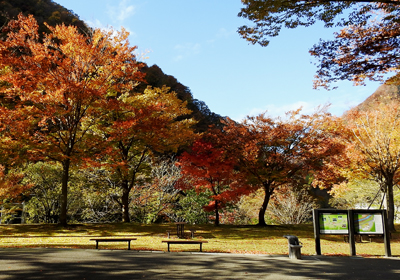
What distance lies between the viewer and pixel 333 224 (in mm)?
8859

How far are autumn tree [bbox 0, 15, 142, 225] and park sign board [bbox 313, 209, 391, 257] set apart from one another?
33.2ft

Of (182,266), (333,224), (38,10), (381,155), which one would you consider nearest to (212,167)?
(333,224)

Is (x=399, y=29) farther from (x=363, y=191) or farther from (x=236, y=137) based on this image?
(x=363, y=191)

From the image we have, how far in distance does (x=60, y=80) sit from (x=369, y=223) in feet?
42.5

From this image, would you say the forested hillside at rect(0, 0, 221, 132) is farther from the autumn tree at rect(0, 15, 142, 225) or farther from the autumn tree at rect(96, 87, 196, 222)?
the autumn tree at rect(0, 15, 142, 225)

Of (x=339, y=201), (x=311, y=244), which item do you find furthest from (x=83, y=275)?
(x=339, y=201)

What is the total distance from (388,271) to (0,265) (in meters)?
Answer: 8.05

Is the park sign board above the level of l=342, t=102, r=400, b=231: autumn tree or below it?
below

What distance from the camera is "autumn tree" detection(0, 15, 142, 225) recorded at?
1298cm

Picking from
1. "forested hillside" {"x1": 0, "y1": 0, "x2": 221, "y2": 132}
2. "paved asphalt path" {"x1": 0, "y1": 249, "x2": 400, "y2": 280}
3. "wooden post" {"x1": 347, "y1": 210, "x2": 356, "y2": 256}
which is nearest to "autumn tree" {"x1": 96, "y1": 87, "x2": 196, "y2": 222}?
"paved asphalt path" {"x1": 0, "y1": 249, "x2": 400, "y2": 280}

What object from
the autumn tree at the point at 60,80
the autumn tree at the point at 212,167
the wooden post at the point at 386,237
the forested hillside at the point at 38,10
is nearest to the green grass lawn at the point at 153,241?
the wooden post at the point at 386,237

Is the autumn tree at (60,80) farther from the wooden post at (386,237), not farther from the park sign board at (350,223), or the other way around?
the wooden post at (386,237)

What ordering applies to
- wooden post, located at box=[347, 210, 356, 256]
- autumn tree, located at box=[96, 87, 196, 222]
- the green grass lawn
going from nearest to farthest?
1. wooden post, located at box=[347, 210, 356, 256]
2. the green grass lawn
3. autumn tree, located at box=[96, 87, 196, 222]

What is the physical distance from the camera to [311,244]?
11125 mm
